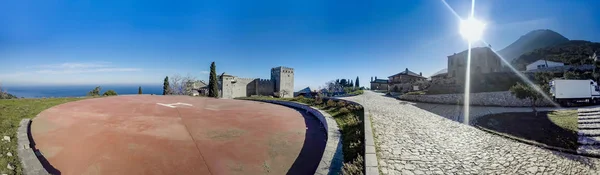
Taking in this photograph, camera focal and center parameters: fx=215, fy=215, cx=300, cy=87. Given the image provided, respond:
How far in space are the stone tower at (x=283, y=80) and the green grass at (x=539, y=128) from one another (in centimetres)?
2965

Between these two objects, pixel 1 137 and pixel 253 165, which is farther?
pixel 1 137

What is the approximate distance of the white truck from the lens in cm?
1274

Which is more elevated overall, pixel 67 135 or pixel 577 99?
pixel 577 99

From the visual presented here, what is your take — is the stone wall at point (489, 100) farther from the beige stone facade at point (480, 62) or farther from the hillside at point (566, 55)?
the hillside at point (566, 55)

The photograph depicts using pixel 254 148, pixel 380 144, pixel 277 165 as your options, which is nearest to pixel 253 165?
pixel 277 165

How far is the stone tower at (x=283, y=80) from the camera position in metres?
37.0

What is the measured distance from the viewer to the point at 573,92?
1292 centimetres

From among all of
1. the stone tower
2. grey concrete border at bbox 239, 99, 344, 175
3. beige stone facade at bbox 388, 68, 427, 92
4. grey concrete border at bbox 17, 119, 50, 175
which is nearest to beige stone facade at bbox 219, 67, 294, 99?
the stone tower

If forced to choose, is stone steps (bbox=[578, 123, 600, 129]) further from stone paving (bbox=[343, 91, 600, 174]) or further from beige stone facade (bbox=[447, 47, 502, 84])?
beige stone facade (bbox=[447, 47, 502, 84])

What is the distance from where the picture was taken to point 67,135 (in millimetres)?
6926

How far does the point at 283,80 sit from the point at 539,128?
32.3 meters

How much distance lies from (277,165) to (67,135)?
23.7 feet

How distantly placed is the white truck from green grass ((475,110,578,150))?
19.7ft

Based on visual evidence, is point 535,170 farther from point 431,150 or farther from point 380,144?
point 380,144
